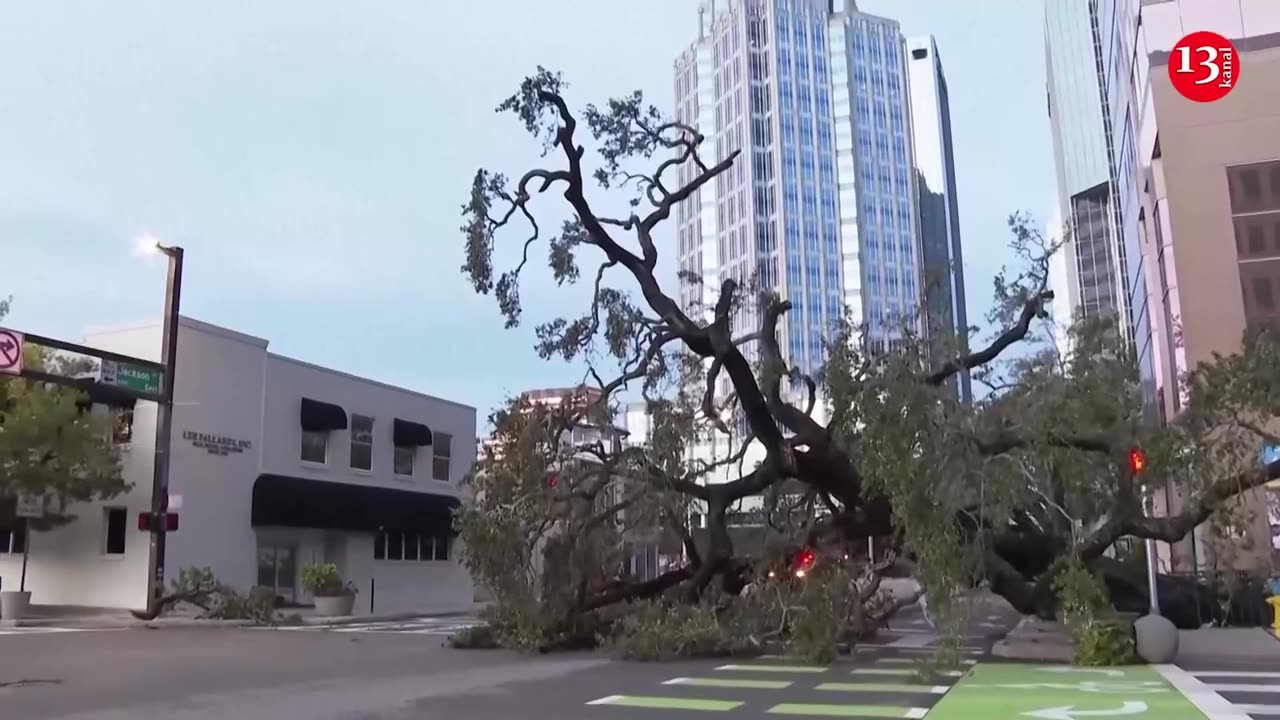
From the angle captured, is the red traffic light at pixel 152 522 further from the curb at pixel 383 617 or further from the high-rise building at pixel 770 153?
the high-rise building at pixel 770 153

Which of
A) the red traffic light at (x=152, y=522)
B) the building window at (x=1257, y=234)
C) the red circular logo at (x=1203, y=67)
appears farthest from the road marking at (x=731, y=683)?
the red circular logo at (x=1203, y=67)

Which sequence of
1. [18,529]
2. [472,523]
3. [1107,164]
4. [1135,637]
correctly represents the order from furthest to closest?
1. [1107,164]
2. [18,529]
3. [472,523]
4. [1135,637]

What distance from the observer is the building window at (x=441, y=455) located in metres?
40.1

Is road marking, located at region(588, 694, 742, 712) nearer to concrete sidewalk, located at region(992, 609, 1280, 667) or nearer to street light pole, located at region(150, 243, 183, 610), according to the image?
concrete sidewalk, located at region(992, 609, 1280, 667)

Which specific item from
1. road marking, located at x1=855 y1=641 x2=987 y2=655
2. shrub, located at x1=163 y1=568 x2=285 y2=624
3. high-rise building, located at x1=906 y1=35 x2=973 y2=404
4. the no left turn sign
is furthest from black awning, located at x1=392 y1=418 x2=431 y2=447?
high-rise building, located at x1=906 y1=35 x2=973 y2=404

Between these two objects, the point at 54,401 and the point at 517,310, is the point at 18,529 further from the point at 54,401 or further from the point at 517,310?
the point at 517,310

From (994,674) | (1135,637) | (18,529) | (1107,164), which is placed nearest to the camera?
(994,674)

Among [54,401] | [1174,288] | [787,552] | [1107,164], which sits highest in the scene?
[1107,164]

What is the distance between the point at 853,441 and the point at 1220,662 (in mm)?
6403

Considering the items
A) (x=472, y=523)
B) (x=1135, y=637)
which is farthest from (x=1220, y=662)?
(x=472, y=523)

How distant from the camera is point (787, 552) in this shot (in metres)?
18.8

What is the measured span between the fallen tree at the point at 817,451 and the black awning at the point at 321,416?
49.1 feet

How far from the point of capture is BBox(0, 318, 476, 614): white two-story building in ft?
97.0

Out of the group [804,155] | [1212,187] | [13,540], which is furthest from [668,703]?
[804,155]
